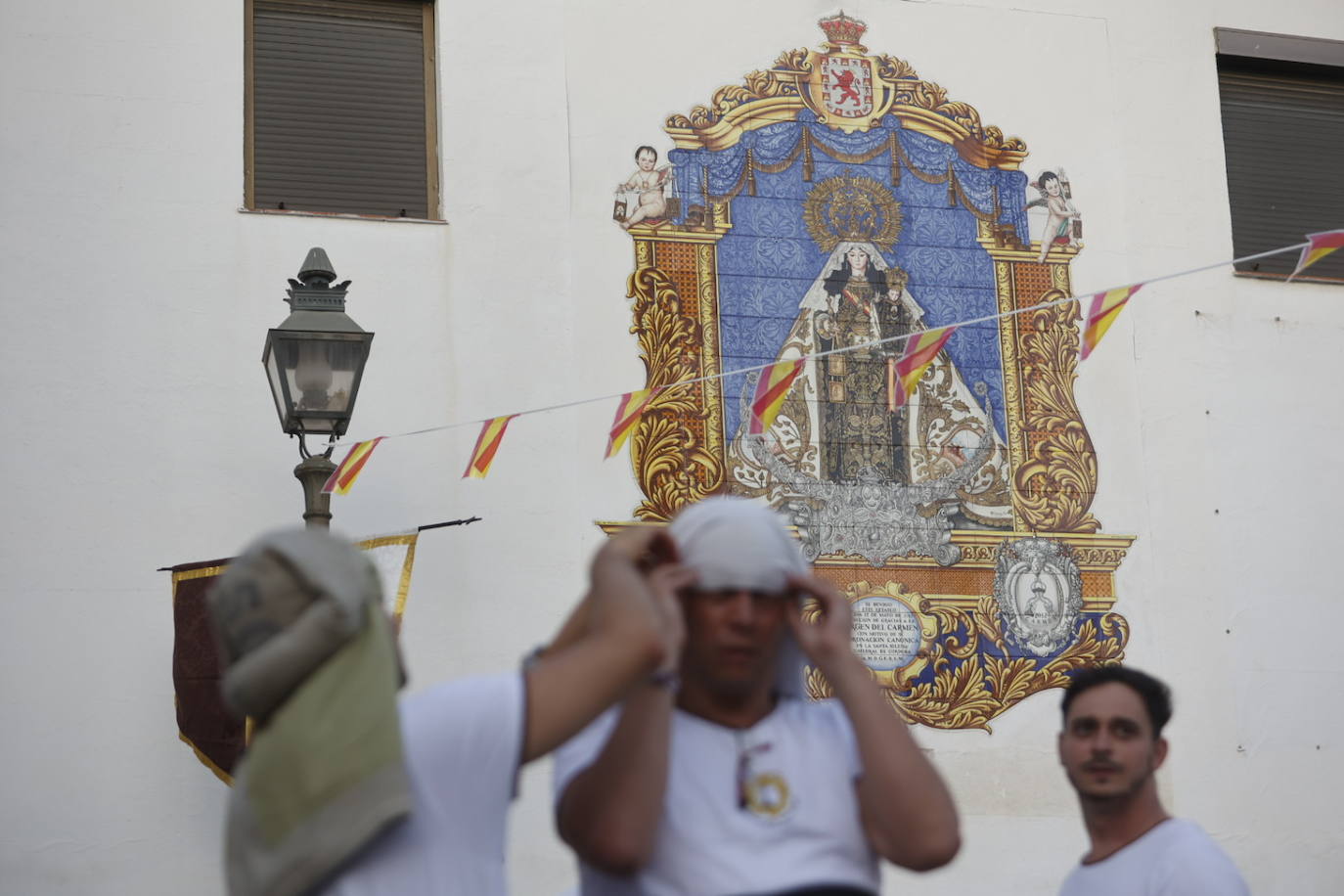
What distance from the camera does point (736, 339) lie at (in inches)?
414

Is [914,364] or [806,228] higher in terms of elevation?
[806,228]

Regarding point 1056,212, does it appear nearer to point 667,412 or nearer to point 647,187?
point 647,187

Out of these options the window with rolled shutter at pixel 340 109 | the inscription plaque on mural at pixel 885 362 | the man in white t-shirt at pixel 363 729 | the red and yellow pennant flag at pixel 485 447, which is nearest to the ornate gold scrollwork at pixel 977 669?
the inscription plaque on mural at pixel 885 362

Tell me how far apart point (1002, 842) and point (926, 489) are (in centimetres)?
194

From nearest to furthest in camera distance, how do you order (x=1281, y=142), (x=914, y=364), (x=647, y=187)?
(x=914, y=364)
(x=647, y=187)
(x=1281, y=142)

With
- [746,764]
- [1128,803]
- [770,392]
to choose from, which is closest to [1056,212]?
[770,392]

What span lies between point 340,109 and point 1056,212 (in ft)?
13.6

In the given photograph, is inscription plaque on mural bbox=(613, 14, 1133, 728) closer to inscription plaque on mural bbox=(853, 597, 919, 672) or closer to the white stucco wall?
inscription plaque on mural bbox=(853, 597, 919, 672)

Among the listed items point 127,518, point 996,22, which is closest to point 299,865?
point 127,518

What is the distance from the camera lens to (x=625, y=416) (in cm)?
1007

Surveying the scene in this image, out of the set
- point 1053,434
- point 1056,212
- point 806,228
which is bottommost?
point 1053,434

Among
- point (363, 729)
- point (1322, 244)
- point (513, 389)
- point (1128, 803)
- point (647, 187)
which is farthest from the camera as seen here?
point (647, 187)

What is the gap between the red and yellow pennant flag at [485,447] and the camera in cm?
998

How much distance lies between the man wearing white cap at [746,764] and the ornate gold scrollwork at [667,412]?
6744mm
